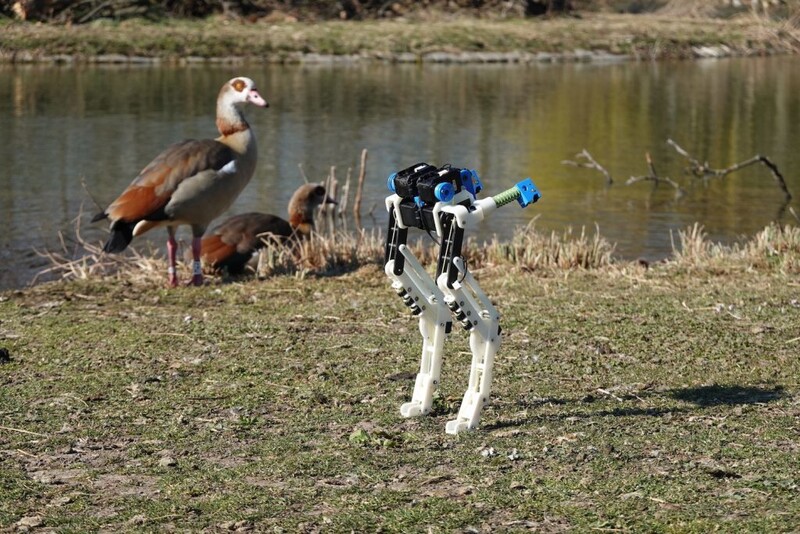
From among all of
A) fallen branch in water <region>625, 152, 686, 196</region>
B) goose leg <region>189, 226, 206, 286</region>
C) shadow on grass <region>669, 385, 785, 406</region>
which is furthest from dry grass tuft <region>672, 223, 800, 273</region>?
fallen branch in water <region>625, 152, 686, 196</region>

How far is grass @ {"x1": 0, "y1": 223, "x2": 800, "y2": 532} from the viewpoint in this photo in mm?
5137

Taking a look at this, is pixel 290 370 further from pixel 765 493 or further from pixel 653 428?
pixel 765 493

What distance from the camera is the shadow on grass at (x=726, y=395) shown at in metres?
6.69

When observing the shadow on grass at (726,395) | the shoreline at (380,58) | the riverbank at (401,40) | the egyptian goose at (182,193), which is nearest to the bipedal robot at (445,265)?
the shadow on grass at (726,395)

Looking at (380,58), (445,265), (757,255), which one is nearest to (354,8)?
(380,58)

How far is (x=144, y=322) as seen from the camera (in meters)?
9.03

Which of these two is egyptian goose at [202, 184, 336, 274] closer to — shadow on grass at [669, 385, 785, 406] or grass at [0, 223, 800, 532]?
grass at [0, 223, 800, 532]

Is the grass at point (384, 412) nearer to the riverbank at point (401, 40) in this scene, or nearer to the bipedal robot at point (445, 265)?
the bipedal robot at point (445, 265)

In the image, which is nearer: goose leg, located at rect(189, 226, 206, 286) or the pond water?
goose leg, located at rect(189, 226, 206, 286)

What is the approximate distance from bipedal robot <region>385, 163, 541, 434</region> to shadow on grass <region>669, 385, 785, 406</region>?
4.21ft

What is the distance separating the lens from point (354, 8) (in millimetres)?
41094

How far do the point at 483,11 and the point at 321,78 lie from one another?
1295 cm

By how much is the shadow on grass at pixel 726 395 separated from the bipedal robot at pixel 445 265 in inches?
50.6

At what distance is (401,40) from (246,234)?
2622cm
